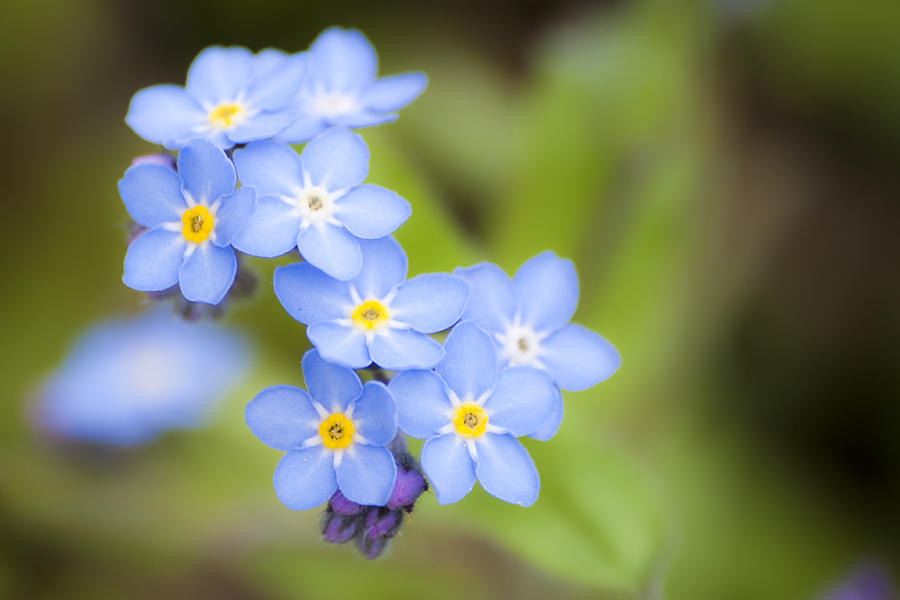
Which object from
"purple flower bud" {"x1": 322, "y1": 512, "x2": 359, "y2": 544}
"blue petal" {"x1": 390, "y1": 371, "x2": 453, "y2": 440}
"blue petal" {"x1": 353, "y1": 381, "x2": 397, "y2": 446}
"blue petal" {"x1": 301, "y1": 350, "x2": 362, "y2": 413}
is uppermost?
"blue petal" {"x1": 390, "y1": 371, "x2": 453, "y2": 440}

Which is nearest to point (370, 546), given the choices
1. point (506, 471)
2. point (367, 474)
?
point (367, 474)

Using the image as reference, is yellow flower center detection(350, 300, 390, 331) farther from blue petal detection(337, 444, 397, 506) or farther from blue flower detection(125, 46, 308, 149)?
blue flower detection(125, 46, 308, 149)

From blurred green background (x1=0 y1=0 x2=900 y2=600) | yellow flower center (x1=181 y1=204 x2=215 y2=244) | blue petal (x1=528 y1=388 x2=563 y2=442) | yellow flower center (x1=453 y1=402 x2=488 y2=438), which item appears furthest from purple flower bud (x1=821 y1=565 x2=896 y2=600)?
yellow flower center (x1=181 y1=204 x2=215 y2=244)

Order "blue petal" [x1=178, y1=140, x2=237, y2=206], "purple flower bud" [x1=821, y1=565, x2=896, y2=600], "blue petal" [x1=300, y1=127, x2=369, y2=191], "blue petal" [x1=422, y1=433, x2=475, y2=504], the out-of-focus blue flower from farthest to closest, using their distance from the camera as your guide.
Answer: the out-of-focus blue flower
"purple flower bud" [x1=821, y1=565, x2=896, y2=600]
"blue petal" [x1=300, y1=127, x2=369, y2=191]
"blue petal" [x1=178, y1=140, x2=237, y2=206]
"blue petal" [x1=422, y1=433, x2=475, y2=504]

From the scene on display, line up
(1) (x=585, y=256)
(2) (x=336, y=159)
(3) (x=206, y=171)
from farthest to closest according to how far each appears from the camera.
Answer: (1) (x=585, y=256), (2) (x=336, y=159), (3) (x=206, y=171)

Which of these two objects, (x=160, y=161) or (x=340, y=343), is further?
(x=160, y=161)

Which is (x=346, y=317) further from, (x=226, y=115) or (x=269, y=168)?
(x=226, y=115)
